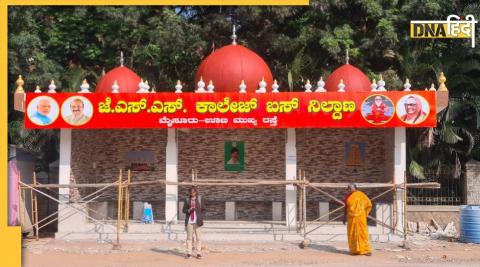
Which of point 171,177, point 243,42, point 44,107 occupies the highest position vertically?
point 243,42

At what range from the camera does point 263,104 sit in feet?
53.5

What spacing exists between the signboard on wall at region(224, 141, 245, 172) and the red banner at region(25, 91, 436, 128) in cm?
324

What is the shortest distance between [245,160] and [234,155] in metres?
0.39

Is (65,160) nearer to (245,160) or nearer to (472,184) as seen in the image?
(245,160)

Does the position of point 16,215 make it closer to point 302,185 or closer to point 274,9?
point 302,185

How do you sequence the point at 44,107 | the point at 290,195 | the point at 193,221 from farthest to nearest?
the point at 290,195, the point at 44,107, the point at 193,221

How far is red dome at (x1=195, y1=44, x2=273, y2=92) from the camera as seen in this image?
1805 centimetres

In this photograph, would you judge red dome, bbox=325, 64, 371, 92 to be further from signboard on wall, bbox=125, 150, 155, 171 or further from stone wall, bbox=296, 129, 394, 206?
signboard on wall, bbox=125, 150, 155, 171

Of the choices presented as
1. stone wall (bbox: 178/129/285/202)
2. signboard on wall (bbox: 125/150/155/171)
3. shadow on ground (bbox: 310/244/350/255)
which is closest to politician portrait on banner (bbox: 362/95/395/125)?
shadow on ground (bbox: 310/244/350/255)

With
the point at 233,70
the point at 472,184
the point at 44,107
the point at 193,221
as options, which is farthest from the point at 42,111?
the point at 472,184

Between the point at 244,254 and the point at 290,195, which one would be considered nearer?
the point at 244,254

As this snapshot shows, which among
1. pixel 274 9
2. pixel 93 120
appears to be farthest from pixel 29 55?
pixel 274 9

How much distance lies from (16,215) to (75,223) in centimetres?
162

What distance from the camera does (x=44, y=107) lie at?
16.5 metres
